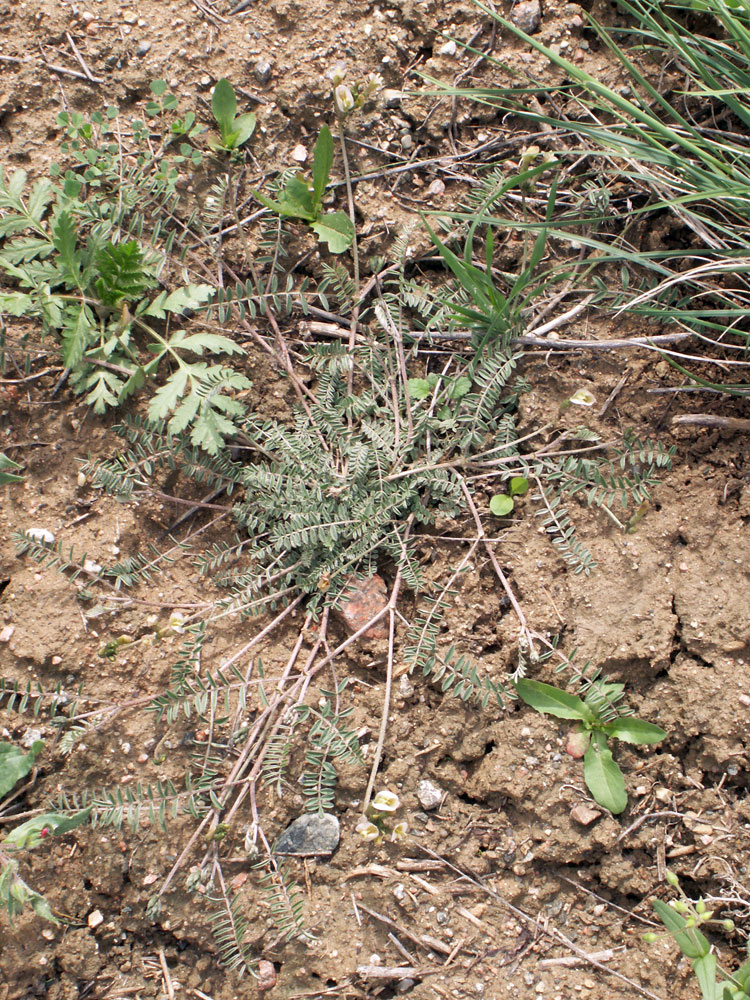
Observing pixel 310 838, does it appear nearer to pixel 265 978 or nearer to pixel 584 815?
pixel 265 978

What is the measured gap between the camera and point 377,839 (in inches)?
91.0

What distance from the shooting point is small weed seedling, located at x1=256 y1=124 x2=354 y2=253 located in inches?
99.3

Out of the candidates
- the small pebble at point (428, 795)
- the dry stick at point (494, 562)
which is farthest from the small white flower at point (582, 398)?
the small pebble at point (428, 795)

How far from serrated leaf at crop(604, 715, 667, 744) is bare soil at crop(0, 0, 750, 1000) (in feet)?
0.23

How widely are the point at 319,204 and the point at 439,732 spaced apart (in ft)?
6.20

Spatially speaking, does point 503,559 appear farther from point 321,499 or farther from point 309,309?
point 309,309

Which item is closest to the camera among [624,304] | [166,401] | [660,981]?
[660,981]

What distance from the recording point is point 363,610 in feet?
8.09

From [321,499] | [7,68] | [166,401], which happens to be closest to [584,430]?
[321,499]

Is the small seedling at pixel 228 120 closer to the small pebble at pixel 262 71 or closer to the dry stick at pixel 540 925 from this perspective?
the small pebble at pixel 262 71

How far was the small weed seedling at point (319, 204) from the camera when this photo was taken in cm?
252

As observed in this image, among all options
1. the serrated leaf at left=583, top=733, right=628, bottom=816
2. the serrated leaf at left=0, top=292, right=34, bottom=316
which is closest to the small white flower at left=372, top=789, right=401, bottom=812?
the serrated leaf at left=583, top=733, right=628, bottom=816

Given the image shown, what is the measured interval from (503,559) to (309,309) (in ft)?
3.73

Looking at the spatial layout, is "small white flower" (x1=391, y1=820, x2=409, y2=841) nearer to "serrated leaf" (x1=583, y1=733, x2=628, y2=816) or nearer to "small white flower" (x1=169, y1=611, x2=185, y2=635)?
"serrated leaf" (x1=583, y1=733, x2=628, y2=816)
